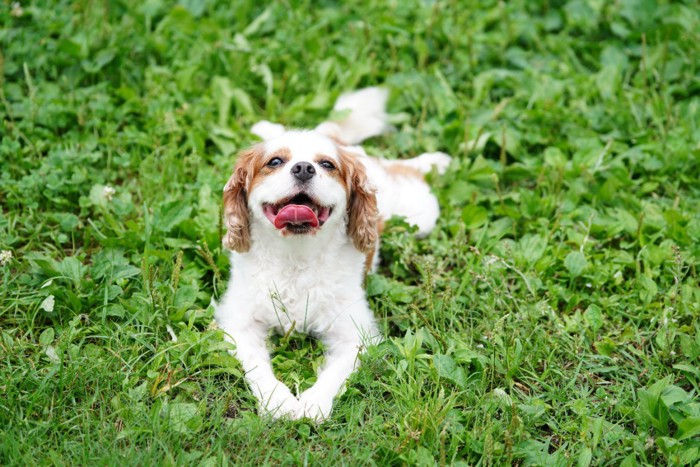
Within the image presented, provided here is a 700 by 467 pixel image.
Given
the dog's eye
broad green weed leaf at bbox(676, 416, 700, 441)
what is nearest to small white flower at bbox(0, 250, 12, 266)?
the dog's eye

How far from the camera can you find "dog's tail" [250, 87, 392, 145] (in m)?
4.54

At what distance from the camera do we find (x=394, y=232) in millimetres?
3938

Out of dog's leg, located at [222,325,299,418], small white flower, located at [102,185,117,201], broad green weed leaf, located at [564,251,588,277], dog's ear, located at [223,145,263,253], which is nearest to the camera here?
dog's leg, located at [222,325,299,418]

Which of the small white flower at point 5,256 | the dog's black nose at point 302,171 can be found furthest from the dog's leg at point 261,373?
the small white flower at point 5,256

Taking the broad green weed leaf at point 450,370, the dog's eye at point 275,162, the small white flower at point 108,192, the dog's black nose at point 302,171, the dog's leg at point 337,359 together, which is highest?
the dog's black nose at point 302,171

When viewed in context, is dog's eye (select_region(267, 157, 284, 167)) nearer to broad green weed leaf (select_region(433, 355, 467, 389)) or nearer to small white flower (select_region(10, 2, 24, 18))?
broad green weed leaf (select_region(433, 355, 467, 389))

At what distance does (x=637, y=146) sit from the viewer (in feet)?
14.8

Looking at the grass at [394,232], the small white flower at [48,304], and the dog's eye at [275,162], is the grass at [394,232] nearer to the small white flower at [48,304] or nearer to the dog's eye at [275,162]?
the small white flower at [48,304]

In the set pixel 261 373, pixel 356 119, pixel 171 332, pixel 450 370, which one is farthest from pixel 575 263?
pixel 171 332

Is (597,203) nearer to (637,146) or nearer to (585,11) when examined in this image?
(637,146)

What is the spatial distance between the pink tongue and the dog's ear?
28 centimetres

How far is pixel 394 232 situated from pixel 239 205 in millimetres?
930

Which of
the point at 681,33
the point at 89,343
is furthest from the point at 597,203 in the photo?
the point at 89,343

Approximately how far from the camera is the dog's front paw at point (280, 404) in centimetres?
286
